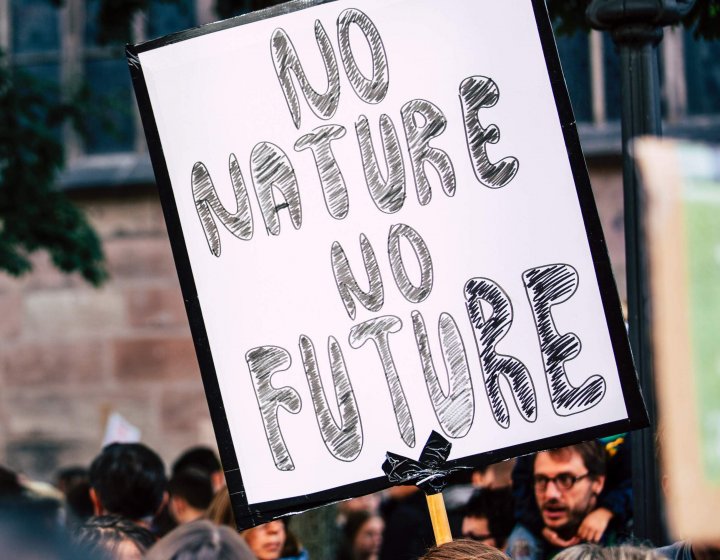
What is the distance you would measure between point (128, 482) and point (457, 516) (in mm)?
1053

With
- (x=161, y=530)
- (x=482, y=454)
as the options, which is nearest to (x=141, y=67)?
(x=482, y=454)

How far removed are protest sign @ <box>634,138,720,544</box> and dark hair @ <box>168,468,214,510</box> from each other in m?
3.26

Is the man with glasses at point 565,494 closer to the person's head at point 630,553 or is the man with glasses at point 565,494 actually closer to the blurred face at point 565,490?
the blurred face at point 565,490

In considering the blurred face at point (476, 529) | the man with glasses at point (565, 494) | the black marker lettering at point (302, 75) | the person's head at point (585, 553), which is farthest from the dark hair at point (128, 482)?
the person's head at point (585, 553)

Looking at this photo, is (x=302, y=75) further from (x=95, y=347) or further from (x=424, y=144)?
(x=95, y=347)

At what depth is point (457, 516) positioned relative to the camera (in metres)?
3.71

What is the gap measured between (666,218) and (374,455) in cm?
119

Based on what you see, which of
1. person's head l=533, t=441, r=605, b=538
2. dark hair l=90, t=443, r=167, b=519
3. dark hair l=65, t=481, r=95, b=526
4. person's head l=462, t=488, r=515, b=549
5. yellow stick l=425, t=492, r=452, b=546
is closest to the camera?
yellow stick l=425, t=492, r=452, b=546

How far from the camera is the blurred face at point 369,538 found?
492 centimetres

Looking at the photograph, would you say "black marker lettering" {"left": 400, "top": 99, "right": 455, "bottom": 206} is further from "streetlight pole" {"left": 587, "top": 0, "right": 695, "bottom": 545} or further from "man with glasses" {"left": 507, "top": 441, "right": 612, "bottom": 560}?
"man with glasses" {"left": 507, "top": 441, "right": 612, "bottom": 560}

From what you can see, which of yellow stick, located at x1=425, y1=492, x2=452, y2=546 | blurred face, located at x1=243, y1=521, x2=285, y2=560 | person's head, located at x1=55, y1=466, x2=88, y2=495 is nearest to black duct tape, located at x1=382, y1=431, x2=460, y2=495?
yellow stick, located at x1=425, y1=492, x2=452, y2=546

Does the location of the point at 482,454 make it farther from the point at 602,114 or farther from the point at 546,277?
the point at 602,114

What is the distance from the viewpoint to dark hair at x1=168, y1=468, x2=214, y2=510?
14.6 feet

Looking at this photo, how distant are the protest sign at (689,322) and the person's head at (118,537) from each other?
1913 millimetres
